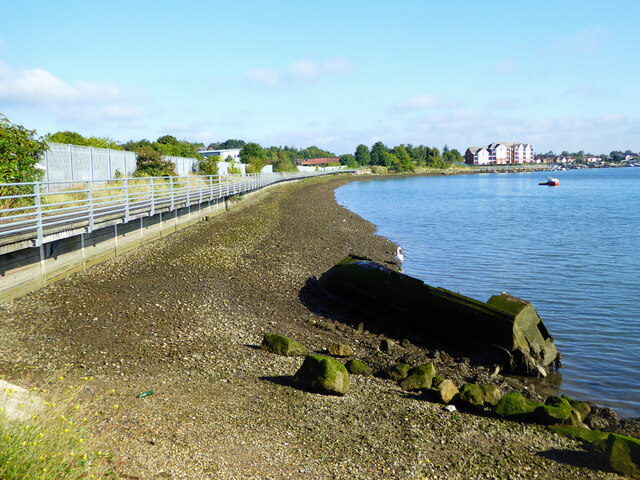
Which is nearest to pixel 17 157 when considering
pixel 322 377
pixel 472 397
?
pixel 322 377

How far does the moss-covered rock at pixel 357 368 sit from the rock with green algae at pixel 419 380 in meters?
0.76

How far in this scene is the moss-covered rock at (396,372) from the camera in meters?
9.42

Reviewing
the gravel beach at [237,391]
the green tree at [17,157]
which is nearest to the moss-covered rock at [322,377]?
the gravel beach at [237,391]

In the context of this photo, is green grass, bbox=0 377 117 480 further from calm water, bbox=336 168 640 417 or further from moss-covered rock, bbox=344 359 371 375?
calm water, bbox=336 168 640 417

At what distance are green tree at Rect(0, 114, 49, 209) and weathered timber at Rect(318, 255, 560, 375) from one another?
1060cm

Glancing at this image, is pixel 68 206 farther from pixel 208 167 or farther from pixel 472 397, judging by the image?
pixel 208 167

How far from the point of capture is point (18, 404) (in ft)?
17.3

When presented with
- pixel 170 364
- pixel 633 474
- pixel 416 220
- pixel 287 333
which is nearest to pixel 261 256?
pixel 287 333

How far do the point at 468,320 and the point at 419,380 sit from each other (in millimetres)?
3032

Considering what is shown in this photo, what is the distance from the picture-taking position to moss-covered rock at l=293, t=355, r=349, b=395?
800 centimetres

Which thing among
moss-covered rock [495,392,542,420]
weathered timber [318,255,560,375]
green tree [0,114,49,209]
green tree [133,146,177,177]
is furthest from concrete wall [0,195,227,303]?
green tree [133,146,177,177]

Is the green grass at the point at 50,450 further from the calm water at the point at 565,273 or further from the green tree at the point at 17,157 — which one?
the green tree at the point at 17,157

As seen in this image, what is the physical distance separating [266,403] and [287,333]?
4.09 meters

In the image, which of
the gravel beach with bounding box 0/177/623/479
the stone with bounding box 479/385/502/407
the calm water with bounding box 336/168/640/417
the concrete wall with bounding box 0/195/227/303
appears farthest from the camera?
the concrete wall with bounding box 0/195/227/303
